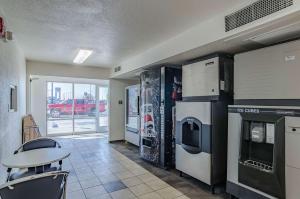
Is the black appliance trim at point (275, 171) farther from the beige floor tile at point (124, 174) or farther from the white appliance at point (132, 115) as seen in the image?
the white appliance at point (132, 115)

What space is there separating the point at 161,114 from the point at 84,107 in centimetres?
561

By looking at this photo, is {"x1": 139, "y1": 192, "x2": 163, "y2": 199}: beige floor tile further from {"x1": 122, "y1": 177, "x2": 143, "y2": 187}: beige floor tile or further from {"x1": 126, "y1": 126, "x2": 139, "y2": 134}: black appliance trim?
{"x1": 126, "y1": 126, "x2": 139, "y2": 134}: black appliance trim

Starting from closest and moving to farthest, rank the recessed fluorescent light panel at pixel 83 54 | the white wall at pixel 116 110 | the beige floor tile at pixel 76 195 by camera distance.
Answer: the beige floor tile at pixel 76 195, the recessed fluorescent light panel at pixel 83 54, the white wall at pixel 116 110

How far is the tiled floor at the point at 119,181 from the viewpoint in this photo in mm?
2945

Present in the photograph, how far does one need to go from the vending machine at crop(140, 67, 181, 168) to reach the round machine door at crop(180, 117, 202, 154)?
521mm

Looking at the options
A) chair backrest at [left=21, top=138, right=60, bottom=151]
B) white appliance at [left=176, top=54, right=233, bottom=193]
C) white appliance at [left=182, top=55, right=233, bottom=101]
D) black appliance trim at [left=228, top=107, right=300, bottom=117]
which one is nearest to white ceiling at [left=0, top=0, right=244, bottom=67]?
white appliance at [left=182, top=55, right=233, bottom=101]

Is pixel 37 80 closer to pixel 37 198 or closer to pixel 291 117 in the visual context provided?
pixel 37 198

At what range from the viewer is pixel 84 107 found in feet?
28.6

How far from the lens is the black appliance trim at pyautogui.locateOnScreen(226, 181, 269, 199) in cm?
240

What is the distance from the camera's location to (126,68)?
17.7ft

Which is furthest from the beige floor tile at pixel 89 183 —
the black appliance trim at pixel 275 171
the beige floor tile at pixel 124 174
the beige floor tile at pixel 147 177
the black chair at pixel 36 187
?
the black appliance trim at pixel 275 171

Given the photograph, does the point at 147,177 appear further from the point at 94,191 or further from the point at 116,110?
the point at 116,110

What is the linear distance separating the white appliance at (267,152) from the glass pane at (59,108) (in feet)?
24.1

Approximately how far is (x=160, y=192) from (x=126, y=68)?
344 cm
